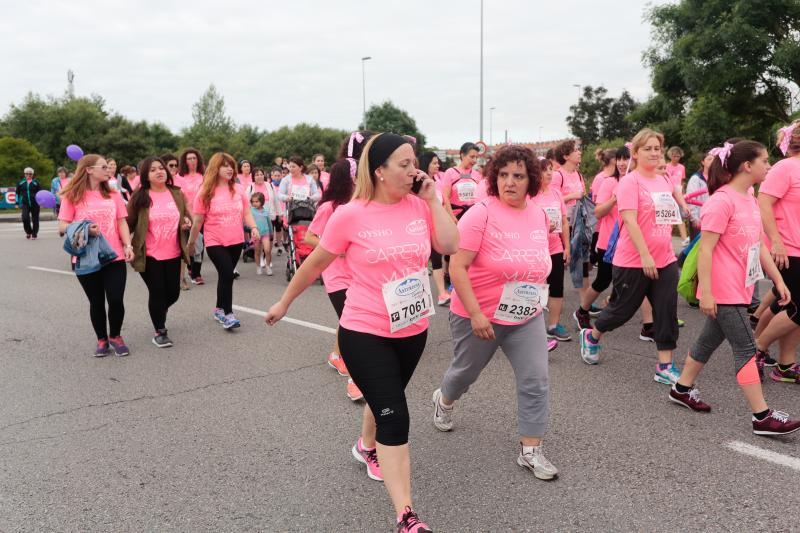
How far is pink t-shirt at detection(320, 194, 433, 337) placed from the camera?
113 inches

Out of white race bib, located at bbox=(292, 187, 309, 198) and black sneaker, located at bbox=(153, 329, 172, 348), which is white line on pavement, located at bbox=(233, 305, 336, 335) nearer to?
black sneaker, located at bbox=(153, 329, 172, 348)

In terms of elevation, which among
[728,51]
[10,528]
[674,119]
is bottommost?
[10,528]

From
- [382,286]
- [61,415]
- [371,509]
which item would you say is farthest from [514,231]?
[61,415]

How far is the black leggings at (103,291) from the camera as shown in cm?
589

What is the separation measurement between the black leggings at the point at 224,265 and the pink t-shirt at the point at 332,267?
2445 millimetres

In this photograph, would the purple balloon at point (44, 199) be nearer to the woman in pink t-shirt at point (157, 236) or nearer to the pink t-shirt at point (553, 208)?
the woman in pink t-shirt at point (157, 236)

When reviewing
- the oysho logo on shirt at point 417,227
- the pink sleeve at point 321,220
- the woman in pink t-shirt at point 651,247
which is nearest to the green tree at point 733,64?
the woman in pink t-shirt at point 651,247

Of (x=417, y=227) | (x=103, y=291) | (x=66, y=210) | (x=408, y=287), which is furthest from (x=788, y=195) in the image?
(x=66, y=210)

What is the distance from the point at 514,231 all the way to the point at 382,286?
0.97m

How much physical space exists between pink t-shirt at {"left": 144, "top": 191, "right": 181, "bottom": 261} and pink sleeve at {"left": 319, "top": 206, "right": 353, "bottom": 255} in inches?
151

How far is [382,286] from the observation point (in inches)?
113

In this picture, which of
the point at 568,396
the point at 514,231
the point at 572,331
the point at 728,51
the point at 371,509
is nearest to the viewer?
the point at 371,509

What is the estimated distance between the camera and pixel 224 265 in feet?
22.3

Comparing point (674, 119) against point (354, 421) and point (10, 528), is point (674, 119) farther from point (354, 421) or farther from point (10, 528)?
point (10, 528)
